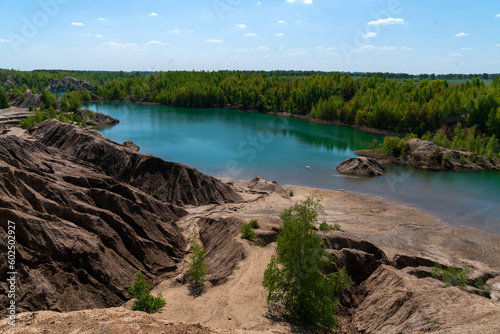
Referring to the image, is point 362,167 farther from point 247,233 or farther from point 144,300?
point 144,300

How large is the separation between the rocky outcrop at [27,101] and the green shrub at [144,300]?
5514 inches

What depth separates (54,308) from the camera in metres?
20.1

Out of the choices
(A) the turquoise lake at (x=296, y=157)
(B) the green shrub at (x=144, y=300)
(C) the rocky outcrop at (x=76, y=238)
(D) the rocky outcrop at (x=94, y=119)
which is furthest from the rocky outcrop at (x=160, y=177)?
(D) the rocky outcrop at (x=94, y=119)

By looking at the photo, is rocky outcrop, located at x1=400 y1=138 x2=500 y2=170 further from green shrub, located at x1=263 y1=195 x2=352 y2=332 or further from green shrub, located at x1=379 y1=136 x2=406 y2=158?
green shrub, located at x1=263 y1=195 x2=352 y2=332

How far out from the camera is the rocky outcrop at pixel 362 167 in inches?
2680

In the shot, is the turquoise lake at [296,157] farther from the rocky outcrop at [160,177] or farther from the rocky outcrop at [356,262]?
the rocky outcrop at [356,262]

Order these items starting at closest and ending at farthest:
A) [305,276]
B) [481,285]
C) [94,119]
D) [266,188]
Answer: [305,276]
[481,285]
[266,188]
[94,119]

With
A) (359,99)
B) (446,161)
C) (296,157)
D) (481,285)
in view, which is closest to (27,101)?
(296,157)

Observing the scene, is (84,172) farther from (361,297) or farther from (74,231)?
(361,297)

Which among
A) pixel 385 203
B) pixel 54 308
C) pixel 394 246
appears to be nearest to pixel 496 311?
pixel 394 246

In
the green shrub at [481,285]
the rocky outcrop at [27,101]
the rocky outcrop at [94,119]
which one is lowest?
the green shrub at [481,285]

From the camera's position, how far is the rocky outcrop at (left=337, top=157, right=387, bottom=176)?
68062 millimetres

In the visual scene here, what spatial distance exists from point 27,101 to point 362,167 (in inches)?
5431

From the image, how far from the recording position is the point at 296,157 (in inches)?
3219
